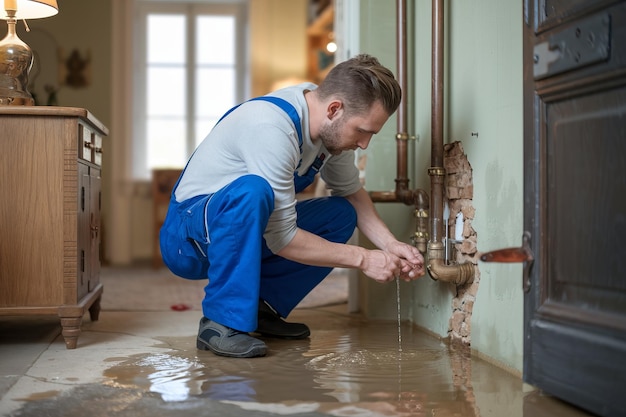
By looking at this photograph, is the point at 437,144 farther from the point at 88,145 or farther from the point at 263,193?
the point at 88,145

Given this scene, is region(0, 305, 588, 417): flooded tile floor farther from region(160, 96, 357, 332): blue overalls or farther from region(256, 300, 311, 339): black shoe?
region(160, 96, 357, 332): blue overalls

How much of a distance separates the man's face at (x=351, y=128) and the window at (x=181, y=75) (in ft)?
13.8

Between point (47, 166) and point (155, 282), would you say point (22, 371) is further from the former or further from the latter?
point (155, 282)

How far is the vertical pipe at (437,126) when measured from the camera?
2584mm

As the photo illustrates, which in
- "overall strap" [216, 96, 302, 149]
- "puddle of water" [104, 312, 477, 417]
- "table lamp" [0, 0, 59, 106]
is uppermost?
"table lamp" [0, 0, 59, 106]

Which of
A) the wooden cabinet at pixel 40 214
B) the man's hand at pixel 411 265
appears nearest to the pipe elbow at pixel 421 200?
the man's hand at pixel 411 265

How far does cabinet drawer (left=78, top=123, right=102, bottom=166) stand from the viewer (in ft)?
8.30

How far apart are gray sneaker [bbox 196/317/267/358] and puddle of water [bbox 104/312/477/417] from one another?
3cm

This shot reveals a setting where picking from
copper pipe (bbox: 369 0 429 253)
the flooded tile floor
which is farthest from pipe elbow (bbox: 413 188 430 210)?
the flooded tile floor

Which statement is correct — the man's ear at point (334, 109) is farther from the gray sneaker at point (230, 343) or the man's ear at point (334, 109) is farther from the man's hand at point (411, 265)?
the gray sneaker at point (230, 343)

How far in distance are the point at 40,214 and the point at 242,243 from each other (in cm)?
68

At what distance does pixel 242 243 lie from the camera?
2.25 m

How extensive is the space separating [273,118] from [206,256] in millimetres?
554

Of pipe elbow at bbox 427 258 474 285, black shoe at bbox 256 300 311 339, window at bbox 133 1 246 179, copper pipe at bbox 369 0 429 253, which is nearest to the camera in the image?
pipe elbow at bbox 427 258 474 285
